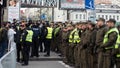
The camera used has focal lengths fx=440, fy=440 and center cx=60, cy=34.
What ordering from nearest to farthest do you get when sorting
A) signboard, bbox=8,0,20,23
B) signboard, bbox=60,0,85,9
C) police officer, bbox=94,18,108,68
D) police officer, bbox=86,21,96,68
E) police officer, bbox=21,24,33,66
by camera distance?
police officer, bbox=94,18,108,68, police officer, bbox=86,21,96,68, police officer, bbox=21,24,33,66, signboard, bbox=8,0,20,23, signboard, bbox=60,0,85,9

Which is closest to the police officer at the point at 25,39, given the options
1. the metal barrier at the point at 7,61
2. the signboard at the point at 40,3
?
the metal barrier at the point at 7,61

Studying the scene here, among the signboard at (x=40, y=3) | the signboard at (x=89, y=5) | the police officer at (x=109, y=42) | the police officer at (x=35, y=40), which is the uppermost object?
the signboard at (x=89, y=5)

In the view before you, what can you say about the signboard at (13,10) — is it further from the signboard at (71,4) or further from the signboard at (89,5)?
the signboard at (71,4)

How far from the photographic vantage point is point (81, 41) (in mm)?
15438

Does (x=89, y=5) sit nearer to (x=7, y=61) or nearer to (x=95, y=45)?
(x=95, y=45)

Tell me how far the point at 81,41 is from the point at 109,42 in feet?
9.31

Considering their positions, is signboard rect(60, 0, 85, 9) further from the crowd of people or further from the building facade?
the crowd of people

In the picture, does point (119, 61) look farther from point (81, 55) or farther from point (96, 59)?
point (81, 55)

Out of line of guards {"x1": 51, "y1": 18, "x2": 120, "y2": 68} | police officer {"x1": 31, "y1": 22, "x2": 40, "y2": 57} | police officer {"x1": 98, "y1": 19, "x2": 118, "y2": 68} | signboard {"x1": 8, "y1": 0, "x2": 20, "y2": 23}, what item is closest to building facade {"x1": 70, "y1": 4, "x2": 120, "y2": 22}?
signboard {"x1": 8, "y1": 0, "x2": 20, "y2": 23}

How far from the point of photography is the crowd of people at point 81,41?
41.9 ft

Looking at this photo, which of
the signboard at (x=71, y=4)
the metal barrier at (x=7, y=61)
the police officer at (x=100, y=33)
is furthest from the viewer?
the signboard at (x=71, y=4)

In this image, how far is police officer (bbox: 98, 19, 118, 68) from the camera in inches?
499

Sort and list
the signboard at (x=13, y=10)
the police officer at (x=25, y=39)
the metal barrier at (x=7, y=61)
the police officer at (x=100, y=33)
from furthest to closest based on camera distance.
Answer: the signboard at (x=13, y=10) < the police officer at (x=25, y=39) < the police officer at (x=100, y=33) < the metal barrier at (x=7, y=61)

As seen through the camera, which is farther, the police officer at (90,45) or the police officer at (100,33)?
the police officer at (90,45)
